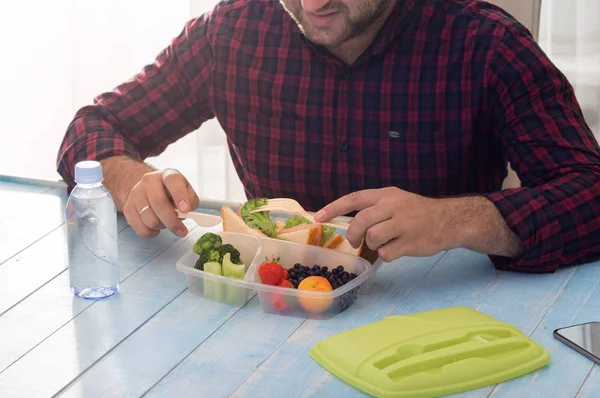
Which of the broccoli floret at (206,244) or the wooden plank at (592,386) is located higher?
the broccoli floret at (206,244)

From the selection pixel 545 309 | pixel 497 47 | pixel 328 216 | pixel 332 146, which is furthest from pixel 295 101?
pixel 545 309

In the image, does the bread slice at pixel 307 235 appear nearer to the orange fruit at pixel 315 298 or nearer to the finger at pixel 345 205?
the finger at pixel 345 205

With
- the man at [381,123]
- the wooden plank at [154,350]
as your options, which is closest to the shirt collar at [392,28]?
the man at [381,123]

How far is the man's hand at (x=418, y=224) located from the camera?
1479mm

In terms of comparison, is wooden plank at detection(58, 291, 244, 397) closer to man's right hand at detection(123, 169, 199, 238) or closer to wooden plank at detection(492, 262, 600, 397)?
man's right hand at detection(123, 169, 199, 238)

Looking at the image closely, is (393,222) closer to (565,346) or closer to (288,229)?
(288,229)

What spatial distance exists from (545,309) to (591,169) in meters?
0.39

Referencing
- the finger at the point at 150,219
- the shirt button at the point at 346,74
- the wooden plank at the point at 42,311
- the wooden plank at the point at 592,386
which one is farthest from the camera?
the shirt button at the point at 346,74

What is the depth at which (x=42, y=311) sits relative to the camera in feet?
4.68

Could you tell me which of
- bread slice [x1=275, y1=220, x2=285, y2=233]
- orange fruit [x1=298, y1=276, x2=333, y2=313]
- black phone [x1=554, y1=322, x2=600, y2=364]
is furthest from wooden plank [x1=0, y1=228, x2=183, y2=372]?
black phone [x1=554, y1=322, x2=600, y2=364]

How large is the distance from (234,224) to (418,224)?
12.1 inches

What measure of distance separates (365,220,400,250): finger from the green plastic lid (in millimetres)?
162

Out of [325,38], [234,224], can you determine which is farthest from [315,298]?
[325,38]

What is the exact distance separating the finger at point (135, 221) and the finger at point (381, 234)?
43cm
